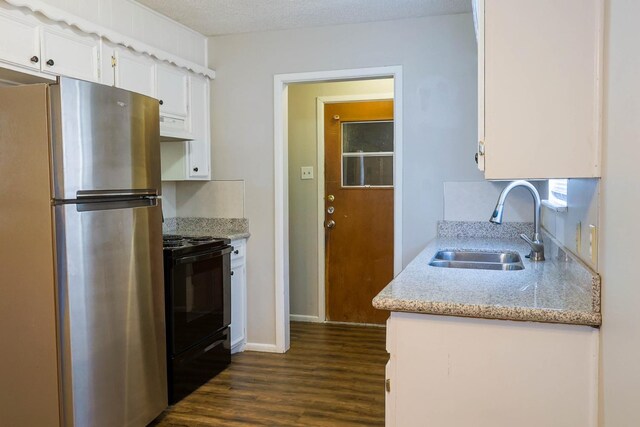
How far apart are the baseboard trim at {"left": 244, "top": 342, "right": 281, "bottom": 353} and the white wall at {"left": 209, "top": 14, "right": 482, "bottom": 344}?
4 centimetres

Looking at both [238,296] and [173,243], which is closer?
[173,243]

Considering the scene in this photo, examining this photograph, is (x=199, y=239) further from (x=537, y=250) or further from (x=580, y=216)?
(x=580, y=216)

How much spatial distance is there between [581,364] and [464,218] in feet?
6.35

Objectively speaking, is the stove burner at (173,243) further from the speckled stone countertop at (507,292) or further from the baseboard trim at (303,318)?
the baseboard trim at (303,318)

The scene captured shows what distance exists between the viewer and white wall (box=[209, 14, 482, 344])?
3277mm

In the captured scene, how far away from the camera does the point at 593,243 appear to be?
1.48 m

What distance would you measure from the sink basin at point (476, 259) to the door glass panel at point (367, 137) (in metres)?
1.80

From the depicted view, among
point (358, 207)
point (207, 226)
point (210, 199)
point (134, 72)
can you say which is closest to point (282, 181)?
point (210, 199)

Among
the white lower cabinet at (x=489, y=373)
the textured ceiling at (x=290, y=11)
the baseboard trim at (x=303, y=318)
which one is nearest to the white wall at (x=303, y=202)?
the baseboard trim at (x=303, y=318)

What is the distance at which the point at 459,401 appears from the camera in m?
1.52

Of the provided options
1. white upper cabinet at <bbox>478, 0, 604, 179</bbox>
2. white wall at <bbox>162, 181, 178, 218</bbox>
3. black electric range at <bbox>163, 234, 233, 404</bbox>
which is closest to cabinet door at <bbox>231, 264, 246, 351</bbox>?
black electric range at <bbox>163, 234, 233, 404</bbox>

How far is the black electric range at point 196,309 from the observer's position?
2.81 m

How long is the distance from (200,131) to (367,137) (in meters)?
1.48

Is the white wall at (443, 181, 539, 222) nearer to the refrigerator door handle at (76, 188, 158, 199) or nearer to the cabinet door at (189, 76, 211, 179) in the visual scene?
the cabinet door at (189, 76, 211, 179)
